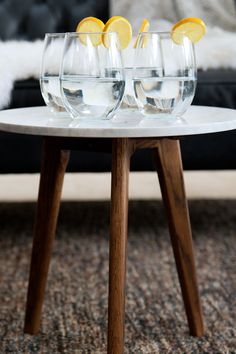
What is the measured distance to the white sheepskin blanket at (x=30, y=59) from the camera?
4.92 feet

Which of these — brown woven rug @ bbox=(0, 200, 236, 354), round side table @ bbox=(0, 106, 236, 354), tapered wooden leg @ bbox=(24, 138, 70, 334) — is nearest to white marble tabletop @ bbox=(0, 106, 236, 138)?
round side table @ bbox=(0, 106, 236, 354)

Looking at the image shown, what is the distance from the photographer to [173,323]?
→ 118 centimetres

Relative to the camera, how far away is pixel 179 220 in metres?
1.10

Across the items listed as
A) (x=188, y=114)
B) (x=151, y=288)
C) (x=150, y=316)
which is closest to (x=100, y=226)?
(x=151, y=288)

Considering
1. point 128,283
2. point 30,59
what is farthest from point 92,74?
point 30,59

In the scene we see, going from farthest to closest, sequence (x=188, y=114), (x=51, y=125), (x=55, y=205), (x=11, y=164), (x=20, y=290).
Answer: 1. (x=11, y=164)
2. (x=20, y=290)
3. (x=55, y=205)
4. (x=188, y=114)
5. (x=51, y=125)

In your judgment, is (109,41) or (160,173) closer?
(109,41)

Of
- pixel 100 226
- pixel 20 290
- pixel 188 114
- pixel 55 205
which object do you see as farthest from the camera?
pixel 100 226

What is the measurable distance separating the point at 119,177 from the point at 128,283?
52 cm

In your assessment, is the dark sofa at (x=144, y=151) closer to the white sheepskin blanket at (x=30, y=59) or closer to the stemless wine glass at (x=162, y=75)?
the white sheepskin blanket at (x=30, y=59)

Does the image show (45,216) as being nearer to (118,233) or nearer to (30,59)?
(118,233)

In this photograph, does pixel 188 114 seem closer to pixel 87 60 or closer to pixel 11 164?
pixel 87 60

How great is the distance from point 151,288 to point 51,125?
0.59 meters

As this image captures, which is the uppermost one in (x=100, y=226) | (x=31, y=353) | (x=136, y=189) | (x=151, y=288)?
(x=136, y=189)
